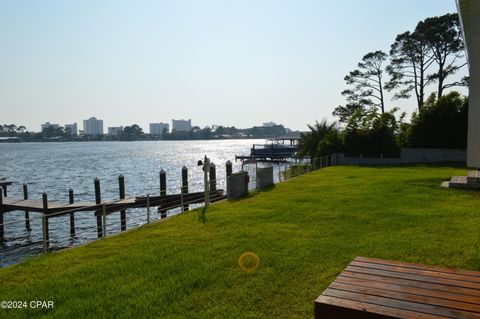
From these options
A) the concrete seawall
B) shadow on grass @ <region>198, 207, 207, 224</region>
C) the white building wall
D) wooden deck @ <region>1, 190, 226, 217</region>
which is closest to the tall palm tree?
the concrete seawall

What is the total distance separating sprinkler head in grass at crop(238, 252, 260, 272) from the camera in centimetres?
612

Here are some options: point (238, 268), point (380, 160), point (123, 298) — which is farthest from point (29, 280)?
point (380, 160)

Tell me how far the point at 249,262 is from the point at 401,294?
3.39 metres

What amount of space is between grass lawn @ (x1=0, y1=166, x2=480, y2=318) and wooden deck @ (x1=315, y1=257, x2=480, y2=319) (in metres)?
1.22

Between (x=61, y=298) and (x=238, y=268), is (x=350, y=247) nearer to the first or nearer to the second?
(x=238, y=268)

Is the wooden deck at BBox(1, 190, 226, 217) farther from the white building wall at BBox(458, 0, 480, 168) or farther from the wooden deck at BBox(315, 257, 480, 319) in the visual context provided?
the white building wall at BBox(458, 0, 480, 168)

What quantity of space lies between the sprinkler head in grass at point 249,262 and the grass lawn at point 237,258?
12 centimetres

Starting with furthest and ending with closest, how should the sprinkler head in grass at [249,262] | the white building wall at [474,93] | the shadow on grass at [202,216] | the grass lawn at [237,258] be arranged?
the shadow on grass at [202,216] < the sprinkler head in grass at [249,262] < the grass lawn at [237,258] < the white building wall at [474,93]

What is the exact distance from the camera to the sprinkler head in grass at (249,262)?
20.1 feet

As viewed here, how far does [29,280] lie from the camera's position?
623 cm

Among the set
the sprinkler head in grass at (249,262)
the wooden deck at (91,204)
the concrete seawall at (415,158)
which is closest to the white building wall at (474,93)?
the sprinkler head in grass at (249,262)

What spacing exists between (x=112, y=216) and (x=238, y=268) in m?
18.3

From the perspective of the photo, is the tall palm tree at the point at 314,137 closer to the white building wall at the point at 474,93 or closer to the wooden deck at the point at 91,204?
the wooden deck at the point at 91,204

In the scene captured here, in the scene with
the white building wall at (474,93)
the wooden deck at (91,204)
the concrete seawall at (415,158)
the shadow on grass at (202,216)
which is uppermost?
the white building wall at (474,93)
